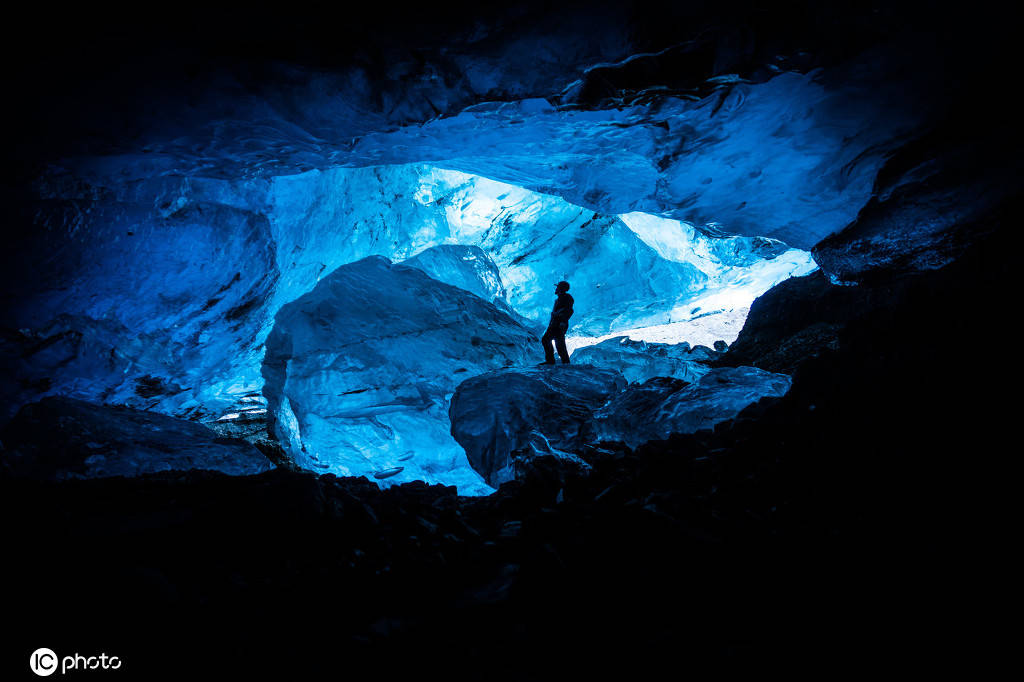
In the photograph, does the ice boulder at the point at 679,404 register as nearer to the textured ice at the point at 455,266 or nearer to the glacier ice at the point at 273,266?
the glacier ice at the point at 273,266

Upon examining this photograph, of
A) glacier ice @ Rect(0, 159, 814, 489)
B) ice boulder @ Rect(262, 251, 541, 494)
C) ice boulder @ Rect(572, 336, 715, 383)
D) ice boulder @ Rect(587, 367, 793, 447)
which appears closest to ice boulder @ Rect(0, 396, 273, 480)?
glacier ice @ Rect(0, 159, 814, 489)

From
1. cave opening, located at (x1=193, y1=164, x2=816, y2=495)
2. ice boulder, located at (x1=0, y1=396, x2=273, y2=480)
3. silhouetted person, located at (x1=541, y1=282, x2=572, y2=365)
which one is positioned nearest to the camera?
ice boulder, located at (x1=0, y1=396, x2=273, y2=480)

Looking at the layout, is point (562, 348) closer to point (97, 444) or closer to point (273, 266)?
point (273, 266)

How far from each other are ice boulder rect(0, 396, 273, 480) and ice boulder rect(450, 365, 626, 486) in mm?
2635

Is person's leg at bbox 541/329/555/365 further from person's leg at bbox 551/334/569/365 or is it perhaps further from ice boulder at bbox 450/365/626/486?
ice boulder at bbox 450/365/626/486

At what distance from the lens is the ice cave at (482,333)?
1124 millimetres

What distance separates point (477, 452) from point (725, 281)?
4.58m

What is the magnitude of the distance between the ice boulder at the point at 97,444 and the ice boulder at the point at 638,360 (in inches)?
181

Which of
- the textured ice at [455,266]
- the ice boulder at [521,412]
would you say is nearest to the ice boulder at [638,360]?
the ice boulder at [521,412]

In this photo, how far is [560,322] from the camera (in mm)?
5523

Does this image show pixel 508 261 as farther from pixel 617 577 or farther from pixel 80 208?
pixel 617 577

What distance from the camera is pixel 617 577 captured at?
1.29m
